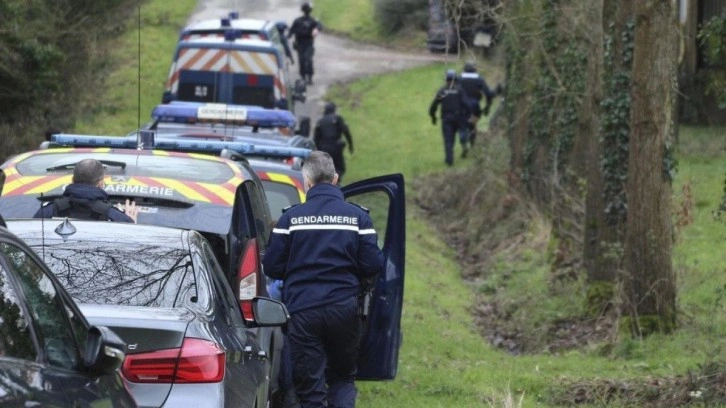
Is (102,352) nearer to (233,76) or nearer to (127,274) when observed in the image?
(127,274)

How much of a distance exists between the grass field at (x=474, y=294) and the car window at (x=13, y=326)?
17.9ft

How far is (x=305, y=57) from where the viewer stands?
34531 mm

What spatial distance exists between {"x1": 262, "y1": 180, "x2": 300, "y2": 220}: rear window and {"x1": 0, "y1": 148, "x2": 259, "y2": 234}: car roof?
1828 mm

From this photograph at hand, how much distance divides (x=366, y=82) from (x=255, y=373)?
31179 millimetres

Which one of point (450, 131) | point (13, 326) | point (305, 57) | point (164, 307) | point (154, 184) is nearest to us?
point (13, 326)

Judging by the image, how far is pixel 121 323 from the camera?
19.7 ft

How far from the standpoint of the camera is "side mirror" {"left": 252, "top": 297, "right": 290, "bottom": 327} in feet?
24.2

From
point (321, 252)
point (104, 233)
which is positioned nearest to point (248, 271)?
point (321, 252)

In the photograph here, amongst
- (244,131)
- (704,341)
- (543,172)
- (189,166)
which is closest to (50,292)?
(189,166)

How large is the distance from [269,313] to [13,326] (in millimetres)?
2887

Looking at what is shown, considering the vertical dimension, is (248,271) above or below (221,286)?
below

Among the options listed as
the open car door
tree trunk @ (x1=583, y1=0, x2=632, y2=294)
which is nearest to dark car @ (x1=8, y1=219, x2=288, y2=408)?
the open car door

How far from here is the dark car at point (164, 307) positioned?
6.01 m

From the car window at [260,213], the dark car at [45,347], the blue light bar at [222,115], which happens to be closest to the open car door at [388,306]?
the car window at [260,213]
